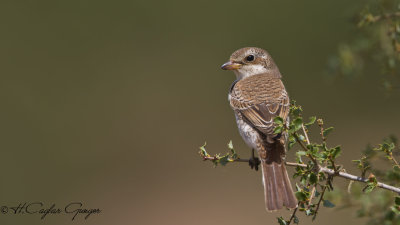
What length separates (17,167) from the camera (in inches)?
344

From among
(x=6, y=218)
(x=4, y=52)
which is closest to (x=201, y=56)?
(x=4, y=52)

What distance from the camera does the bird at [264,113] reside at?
3230mm

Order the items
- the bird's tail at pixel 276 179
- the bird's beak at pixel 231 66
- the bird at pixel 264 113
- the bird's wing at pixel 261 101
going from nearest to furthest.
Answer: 1. the bird's tail at pixel 276 179
2. the bird at pixel 264 113
3. the bird's wing at pixel 261 101
4. the bird's beak at pixel 231 66

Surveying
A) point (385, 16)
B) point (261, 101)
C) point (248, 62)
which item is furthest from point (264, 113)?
point (248, 62)

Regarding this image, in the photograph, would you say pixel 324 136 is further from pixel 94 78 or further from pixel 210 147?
pixel 94 78

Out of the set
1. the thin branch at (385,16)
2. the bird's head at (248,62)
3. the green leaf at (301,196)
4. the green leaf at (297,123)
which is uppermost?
the bird's head at (248,62)

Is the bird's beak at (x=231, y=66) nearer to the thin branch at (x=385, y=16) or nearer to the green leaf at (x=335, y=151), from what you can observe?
the thin branch at (x=385, y=16)

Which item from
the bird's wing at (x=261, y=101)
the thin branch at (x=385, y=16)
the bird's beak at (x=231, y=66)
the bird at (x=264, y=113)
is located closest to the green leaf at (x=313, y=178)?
the bird at (x=264, y=113)

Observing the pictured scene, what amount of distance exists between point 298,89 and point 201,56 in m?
1.94

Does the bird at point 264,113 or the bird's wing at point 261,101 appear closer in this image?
the bird at point 264,113

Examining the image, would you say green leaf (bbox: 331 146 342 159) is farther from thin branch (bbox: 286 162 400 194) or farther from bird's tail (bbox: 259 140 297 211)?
bird's tail (bbox: 259 140 297 211)

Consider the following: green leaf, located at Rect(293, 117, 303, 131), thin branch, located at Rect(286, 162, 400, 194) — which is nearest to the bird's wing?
thin branch, located at Rect(286, 162, 400, 194)

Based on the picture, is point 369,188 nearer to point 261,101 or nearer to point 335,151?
point 335,151

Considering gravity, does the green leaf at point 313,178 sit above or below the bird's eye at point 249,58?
below
